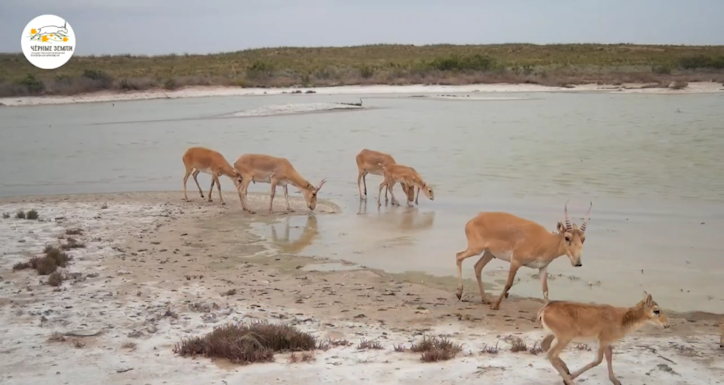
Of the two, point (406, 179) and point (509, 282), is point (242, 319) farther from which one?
point (406, 179)

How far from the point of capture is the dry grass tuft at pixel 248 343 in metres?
7.88

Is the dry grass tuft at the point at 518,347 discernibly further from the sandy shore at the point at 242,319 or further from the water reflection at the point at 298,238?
the water reflection at the point at 298,238

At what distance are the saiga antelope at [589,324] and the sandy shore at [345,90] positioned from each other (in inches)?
1750

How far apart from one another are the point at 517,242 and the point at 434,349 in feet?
8.76

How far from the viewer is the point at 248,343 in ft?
26.1

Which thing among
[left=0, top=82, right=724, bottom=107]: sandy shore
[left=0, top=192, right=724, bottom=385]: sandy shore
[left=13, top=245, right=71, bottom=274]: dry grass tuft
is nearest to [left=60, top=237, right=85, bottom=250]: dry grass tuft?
[left=0, top=192, right=724, bottom=385]: sandy shore

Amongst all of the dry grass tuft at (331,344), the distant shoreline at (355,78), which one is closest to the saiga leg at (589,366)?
the dry grass tuft at (331,344)

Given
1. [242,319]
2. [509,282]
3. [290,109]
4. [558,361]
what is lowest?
[290,109]

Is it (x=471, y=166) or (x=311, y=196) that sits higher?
(x=311, y=196)

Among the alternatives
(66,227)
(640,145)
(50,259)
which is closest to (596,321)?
(50,259)

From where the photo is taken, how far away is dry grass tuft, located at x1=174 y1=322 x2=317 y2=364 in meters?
7.88

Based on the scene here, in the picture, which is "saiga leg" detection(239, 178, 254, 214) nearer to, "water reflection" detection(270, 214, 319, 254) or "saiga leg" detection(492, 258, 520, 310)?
"water reflection" detection(270, 214, 319, 254)

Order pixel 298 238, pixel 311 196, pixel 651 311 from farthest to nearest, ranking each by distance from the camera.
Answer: pixel 311 196, pixel 298 238, pixel 651 311

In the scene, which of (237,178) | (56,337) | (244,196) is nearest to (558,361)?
(56,337)
